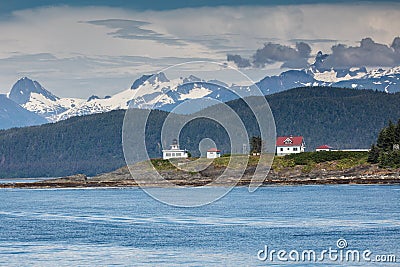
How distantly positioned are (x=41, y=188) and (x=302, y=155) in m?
46.4

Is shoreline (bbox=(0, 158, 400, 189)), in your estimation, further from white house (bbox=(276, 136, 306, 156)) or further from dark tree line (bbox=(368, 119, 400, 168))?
white house (bbox=(276, 136, 306, 156))

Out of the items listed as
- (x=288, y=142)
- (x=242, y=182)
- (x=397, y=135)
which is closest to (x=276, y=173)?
(x=242, y=182)

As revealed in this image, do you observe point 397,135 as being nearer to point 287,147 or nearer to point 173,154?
point 287,147

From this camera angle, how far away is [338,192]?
11262cm

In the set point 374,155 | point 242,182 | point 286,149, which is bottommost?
point 242,182

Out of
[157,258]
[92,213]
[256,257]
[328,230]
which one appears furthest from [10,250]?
[92,213]

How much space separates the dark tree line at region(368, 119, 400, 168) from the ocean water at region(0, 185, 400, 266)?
33.8 m

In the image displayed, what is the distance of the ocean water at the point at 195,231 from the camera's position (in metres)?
52.8

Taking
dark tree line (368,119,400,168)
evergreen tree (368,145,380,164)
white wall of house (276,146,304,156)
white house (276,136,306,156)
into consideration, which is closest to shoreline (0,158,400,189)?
evergreen tree (368,145,380,164)

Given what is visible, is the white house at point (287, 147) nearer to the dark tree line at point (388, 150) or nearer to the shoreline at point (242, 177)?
the shoreline at point (242, 177)

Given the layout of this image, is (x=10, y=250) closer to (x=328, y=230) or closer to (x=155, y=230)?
(x=155, y=230)

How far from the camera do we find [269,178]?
146375mm

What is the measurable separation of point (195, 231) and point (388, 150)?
256 ft

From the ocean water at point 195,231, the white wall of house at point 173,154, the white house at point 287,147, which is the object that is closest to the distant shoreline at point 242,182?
the white wall of house at point 173,154
